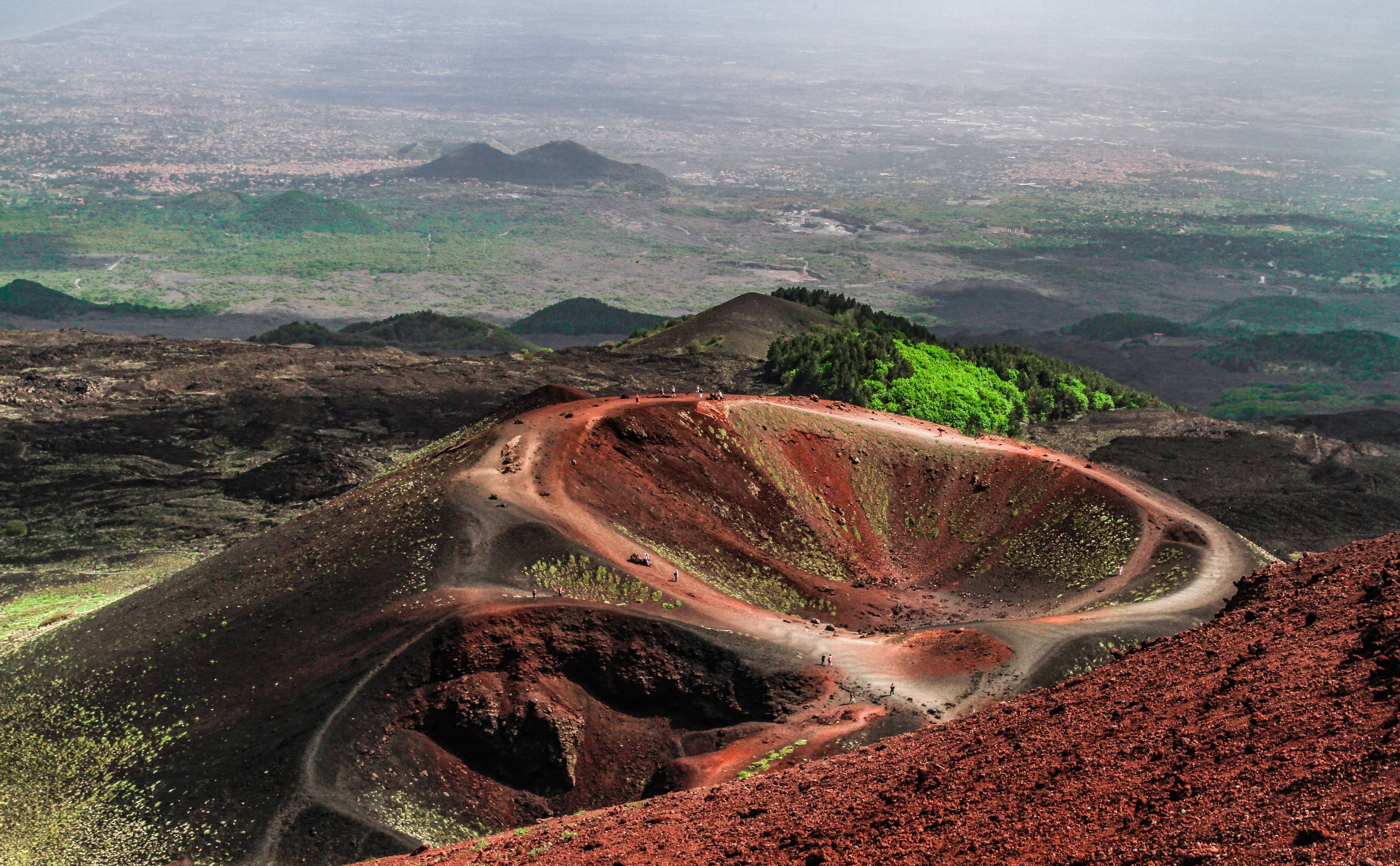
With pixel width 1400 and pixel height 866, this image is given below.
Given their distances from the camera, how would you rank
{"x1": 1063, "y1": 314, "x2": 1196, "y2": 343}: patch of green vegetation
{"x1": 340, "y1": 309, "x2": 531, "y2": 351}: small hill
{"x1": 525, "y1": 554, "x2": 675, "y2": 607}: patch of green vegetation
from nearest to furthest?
{"x1": 525, "y1": 554, "x2": 675, "y2": 607}: patch of green vegetation
{"x1": 340, "y1": 309, "x2": 531, "y2": 351}: small hill
{"x1": 1063, "y1": 314, "x2": 1196, "y2": 343}: patch of green vegetation

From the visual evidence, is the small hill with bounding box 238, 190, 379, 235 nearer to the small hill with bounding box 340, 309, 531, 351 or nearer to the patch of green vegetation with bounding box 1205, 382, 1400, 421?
the small hill with bounding box 340, 309, 531, 351

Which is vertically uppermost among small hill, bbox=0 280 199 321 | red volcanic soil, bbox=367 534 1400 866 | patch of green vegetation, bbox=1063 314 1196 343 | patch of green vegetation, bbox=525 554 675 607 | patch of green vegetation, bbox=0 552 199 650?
red volcanic soil, bbox=367 534 1400 866

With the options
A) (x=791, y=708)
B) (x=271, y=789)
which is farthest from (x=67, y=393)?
(x=791, y=708)

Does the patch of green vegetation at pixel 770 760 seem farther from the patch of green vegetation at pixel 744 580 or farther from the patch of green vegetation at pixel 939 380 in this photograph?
the patch of green vegetation at pixel 939 380

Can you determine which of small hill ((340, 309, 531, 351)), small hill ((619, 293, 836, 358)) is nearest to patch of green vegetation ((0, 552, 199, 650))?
Result: small hill ((619, 293, 836, 358))

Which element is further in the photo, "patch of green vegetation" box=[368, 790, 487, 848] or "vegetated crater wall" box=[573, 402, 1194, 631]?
"vegetated crater wall" box=[573, 402, 1194, 631]
